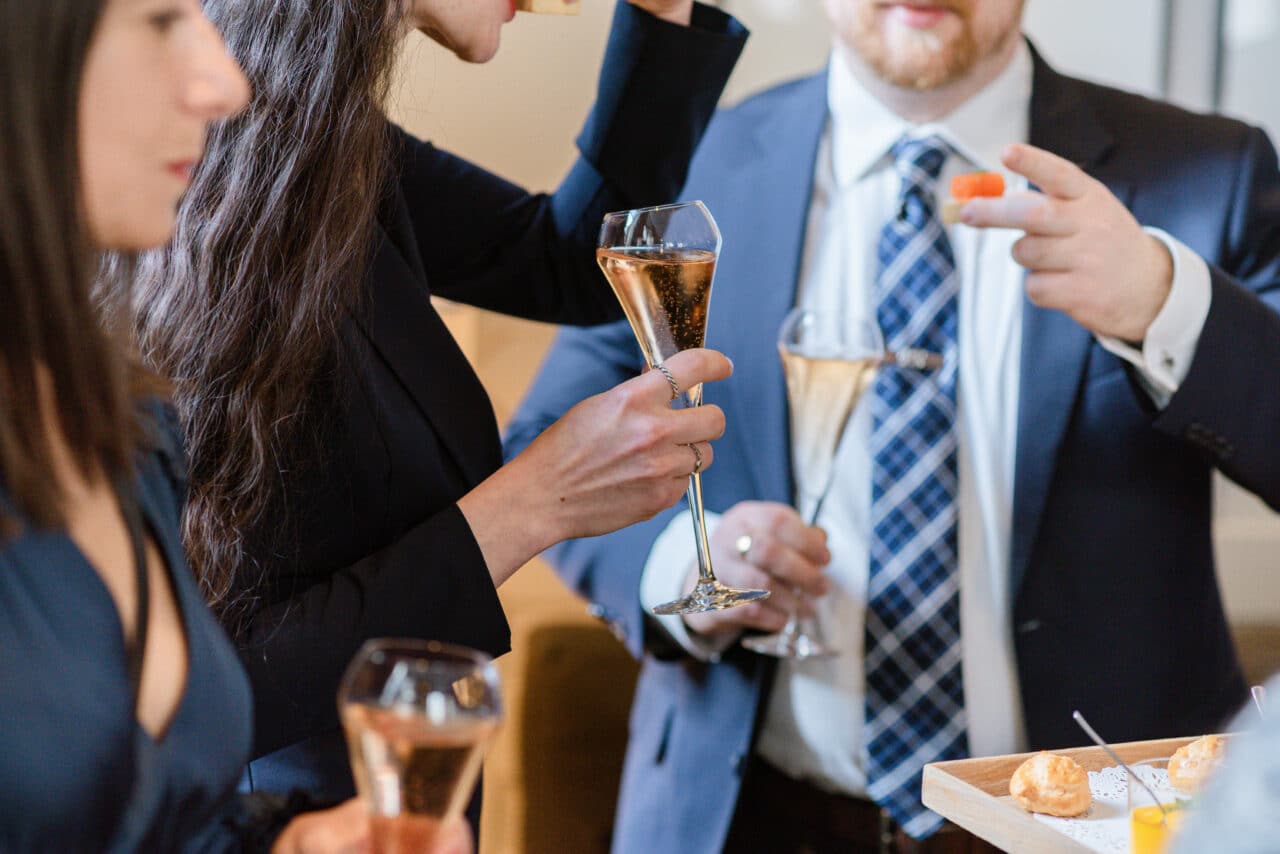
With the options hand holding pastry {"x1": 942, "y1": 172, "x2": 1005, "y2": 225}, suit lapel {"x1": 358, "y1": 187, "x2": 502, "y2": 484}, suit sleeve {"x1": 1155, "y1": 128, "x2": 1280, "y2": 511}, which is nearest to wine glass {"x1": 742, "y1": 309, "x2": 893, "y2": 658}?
hand holding pastry {"x1": 942, "y1": 172, "x2": 1005, "y2": 225}

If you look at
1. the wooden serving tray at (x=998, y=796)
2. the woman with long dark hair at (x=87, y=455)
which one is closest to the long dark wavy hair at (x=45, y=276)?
the woman with long dark hair at (x=87, y=455)

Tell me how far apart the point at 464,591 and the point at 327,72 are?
0.48m

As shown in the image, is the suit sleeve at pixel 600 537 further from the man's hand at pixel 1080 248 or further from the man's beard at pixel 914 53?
the man's hand at pixel 1080 248

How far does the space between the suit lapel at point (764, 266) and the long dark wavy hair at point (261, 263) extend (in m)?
0.80

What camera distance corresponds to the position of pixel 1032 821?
3.20 ft

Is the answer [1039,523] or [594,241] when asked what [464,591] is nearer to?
[594,241]

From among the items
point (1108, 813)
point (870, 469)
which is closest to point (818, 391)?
point (870, 469)

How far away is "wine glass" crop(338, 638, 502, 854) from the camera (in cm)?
65

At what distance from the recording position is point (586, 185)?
1615mm

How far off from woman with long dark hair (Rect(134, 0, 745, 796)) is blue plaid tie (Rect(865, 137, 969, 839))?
601 millimetres

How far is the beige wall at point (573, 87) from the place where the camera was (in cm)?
260

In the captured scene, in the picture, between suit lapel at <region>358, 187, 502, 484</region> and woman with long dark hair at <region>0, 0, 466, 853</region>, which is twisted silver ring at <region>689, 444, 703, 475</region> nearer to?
suit lapel at <region>358, 187, 502, 484</region>

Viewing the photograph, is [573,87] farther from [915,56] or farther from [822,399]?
[822,399]

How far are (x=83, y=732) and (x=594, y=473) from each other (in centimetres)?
59
